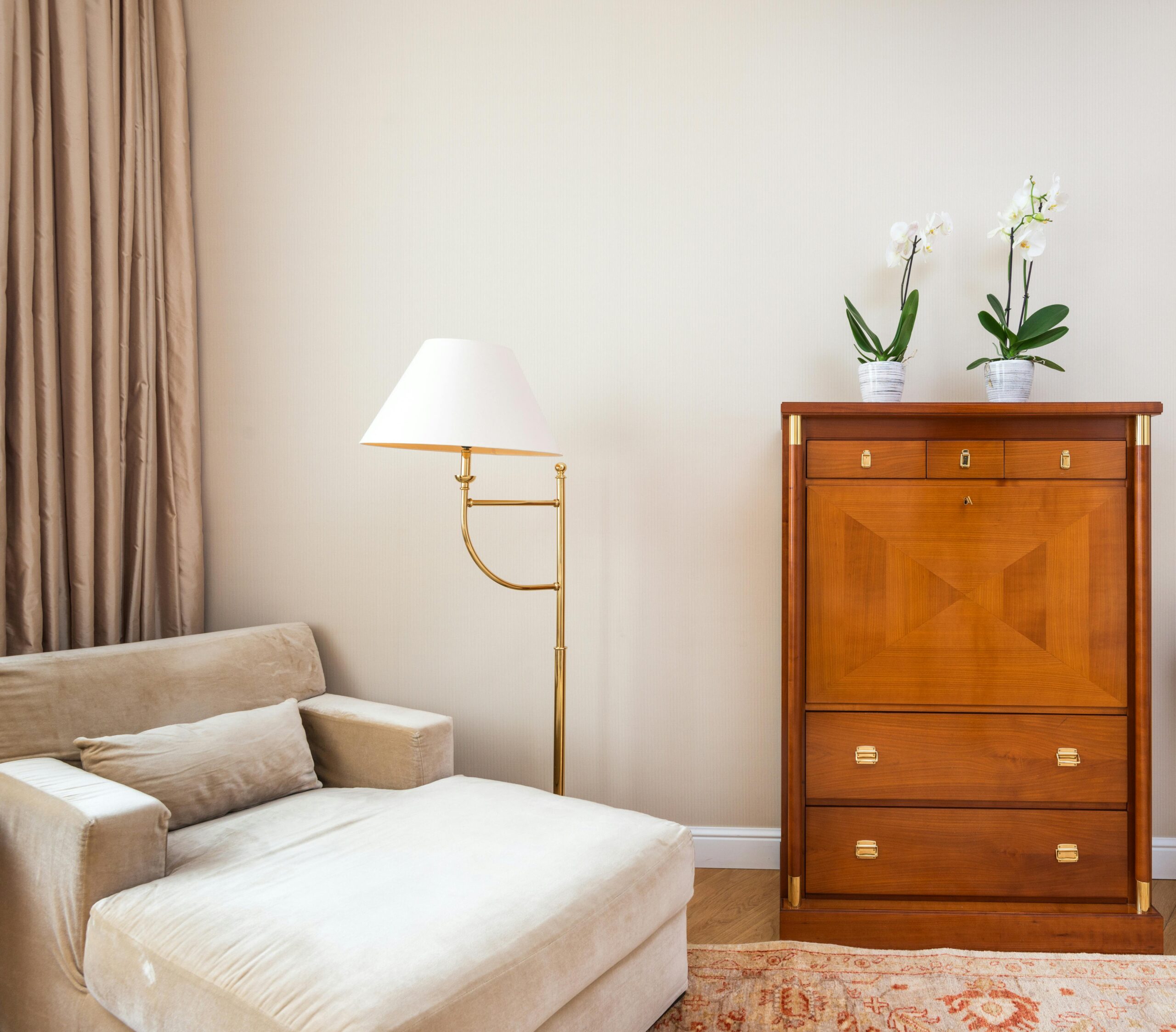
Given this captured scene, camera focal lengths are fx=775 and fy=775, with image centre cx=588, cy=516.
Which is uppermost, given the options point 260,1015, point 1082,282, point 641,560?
point 1082,282

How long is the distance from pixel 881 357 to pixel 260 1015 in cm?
186

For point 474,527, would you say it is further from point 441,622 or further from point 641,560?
point 641,560

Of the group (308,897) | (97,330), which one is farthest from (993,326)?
(97,330)

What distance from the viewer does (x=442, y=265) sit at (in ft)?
7.80

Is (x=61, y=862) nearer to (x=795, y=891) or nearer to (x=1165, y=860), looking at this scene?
(x=795, y=891)

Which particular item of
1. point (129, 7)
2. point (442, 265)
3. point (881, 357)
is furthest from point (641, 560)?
point (129, 7)

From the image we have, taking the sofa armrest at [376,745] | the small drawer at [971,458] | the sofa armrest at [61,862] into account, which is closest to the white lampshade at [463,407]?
the sofa armrest at [376,745]

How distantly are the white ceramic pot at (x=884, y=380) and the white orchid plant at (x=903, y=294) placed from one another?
3 centimetres

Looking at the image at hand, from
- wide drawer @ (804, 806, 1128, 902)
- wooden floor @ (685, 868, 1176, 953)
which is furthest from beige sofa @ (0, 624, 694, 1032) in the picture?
wide drawer @ (804, 806, 1128, 902)

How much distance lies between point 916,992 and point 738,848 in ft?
2.22

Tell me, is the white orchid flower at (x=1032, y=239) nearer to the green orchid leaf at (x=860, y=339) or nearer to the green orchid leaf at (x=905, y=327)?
the green orchid leaf at (x=905, y=327)

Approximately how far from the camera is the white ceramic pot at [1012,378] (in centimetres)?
193

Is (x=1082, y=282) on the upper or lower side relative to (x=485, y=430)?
upper

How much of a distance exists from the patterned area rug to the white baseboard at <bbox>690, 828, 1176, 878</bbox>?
44 centimetres
